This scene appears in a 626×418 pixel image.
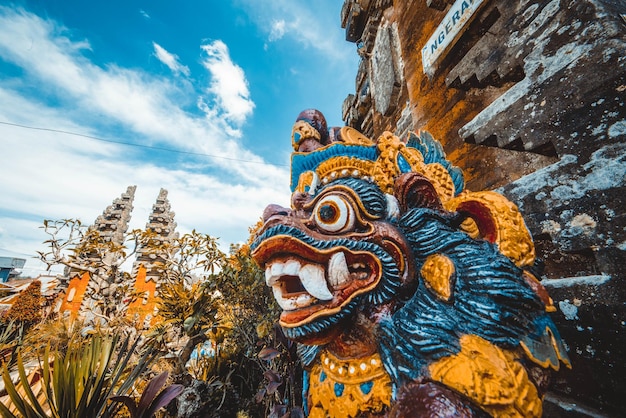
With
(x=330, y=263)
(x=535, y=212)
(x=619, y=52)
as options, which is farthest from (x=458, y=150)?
(x=330, y=263)

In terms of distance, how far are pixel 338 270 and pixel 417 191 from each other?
50 cm

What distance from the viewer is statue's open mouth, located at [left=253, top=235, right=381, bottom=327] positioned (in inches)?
40.3

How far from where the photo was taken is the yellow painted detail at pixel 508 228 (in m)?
0.95

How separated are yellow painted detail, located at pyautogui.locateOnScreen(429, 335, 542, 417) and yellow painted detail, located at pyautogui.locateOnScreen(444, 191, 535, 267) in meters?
0.33

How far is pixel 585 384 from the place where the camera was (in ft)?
4.09

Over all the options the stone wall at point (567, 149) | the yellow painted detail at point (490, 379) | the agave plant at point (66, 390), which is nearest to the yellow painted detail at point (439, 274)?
the yellow painted detail at point (490, 379)

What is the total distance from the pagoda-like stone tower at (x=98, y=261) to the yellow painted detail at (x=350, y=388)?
613 centimetres

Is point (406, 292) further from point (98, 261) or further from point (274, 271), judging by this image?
point (98, 261)

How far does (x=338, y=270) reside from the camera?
3.40 feet

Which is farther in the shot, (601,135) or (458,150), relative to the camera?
(458,150)

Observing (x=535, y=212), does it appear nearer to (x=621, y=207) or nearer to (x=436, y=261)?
(x=621, y=207)

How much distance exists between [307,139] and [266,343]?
9.06 feet

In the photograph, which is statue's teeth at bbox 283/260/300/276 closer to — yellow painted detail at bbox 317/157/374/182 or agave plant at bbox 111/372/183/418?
yellow painted detail at bbox 317/157/374/182

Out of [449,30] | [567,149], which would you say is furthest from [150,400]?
[449,30]
